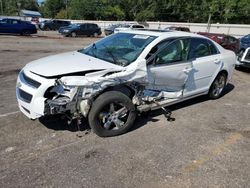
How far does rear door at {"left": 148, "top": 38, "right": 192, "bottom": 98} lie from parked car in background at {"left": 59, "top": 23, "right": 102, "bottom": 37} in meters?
26.0

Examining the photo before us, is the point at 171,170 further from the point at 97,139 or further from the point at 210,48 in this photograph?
the point at 210,48

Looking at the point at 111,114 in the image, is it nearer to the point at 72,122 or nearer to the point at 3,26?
the point at 72,122

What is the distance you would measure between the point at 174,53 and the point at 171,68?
0.34 meters

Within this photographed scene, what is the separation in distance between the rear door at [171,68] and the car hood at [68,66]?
77 cm

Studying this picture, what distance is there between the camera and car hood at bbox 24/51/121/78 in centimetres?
441

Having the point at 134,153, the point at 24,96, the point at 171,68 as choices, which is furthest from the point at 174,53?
the point at 24,96

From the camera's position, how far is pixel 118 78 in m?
4.58

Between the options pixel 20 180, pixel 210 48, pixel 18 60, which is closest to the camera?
pixel 20 180

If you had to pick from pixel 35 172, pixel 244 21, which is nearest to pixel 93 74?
pixel 35 172

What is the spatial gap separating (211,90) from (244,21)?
51084 millimetres

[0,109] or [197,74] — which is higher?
[197,74]

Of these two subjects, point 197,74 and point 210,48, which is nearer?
point 197,74

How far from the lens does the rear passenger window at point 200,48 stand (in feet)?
19.7

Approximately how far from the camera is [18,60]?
1159 centimetres
